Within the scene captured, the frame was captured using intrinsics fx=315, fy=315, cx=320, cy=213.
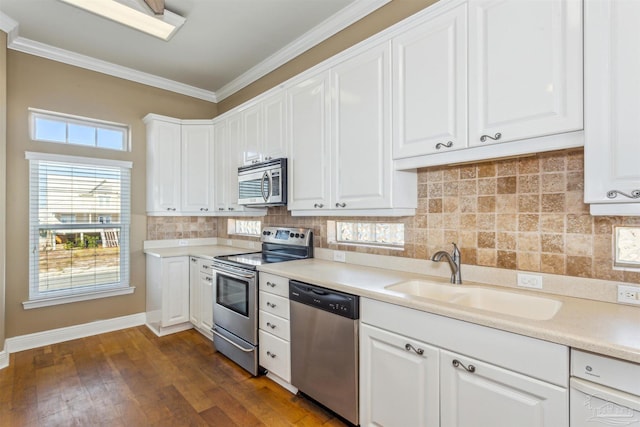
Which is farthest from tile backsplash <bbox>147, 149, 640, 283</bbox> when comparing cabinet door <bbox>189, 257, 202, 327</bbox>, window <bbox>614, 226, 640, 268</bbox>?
cabinet door <bbox>189, 257, 202, 327</bbox>

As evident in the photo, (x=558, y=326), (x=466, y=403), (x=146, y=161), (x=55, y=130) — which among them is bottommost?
(x=466, y=403)

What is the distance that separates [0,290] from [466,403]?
12.2 ft

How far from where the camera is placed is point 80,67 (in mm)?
3436

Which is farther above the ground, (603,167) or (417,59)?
(417,59)

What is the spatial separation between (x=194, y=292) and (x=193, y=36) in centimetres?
261

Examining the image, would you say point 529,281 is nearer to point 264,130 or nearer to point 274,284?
point 274,284

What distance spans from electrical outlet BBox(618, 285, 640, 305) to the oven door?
219cm

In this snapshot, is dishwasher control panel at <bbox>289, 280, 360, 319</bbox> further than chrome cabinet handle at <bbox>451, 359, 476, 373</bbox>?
Yes

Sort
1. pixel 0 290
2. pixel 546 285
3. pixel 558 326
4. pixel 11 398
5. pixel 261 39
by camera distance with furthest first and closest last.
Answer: pixel 261 39, pixel 0 290, pixel 11 398, pixel 546 285, pixel 558 326

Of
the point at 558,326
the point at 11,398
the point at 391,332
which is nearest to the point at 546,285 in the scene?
the point at 558,326

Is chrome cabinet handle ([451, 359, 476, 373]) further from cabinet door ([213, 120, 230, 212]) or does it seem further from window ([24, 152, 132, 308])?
window ([24, 152, 132, 308])

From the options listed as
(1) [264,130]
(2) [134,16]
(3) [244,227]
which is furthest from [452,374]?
(2) [134,16]

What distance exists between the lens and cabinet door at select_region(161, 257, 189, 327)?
3.39 meters

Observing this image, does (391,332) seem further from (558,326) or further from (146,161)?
(146,161)
